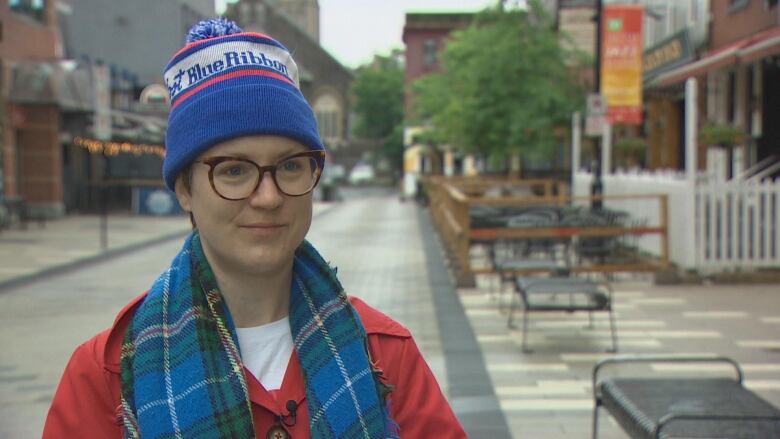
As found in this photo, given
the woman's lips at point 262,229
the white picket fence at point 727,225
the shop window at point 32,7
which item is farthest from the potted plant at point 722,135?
the shop window at point 32,7

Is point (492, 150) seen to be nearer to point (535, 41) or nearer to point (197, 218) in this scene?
point (535, 41)

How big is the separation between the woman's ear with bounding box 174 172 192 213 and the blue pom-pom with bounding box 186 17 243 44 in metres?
0.29

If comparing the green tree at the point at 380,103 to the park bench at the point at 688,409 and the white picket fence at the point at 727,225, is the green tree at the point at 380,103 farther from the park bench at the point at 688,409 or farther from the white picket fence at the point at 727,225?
the park bench at the point at 688,409

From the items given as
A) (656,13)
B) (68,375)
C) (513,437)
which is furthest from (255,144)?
(656,13)

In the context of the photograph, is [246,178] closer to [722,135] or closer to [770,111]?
[722,135]

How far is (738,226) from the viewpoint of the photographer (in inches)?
511

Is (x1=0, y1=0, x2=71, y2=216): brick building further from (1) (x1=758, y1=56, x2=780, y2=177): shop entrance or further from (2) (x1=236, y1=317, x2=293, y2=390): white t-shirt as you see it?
(2) (x1=236, y1=317, x2=293, y2=390): white t-shirt

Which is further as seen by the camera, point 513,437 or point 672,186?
point 672,186

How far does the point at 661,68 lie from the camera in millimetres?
23891

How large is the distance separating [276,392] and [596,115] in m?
16.0

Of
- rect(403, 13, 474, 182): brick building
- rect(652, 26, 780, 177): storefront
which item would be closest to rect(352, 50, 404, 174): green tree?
rect(403, 13, 474, 182): brick building

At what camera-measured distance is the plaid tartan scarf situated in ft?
6.18

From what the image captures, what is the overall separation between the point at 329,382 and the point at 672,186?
41.0 feet

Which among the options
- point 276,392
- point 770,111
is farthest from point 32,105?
point 276,392
